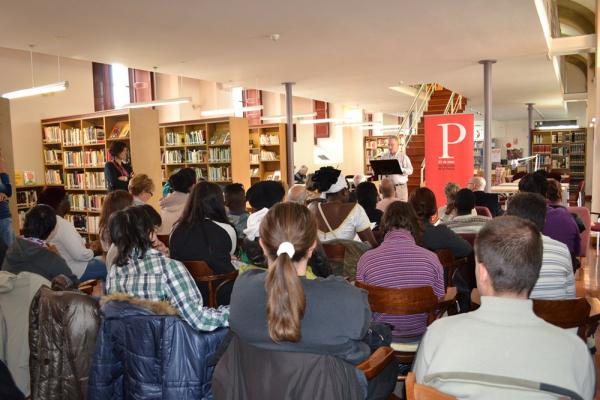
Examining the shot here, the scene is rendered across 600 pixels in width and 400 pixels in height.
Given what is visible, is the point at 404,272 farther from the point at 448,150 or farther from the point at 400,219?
the point at 448,150

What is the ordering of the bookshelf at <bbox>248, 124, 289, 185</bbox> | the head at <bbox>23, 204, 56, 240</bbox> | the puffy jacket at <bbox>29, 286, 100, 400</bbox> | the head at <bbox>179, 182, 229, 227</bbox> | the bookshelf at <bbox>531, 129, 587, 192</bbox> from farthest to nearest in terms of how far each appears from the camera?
the bookshelf at <bbox>531, 129, 587, 192</bbox> → the bookshelf at <bbox>248, 124, 289, 185</bbox> → the head at <bbox>179, 182, 229, 227</bbox> → the head at <bbox>23, 204, 56, 240</bbox> → the puffy jacket at <bbox>29, 286, 100, 400</bbox>

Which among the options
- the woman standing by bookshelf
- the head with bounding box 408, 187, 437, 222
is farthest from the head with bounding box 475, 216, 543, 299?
the woman standing by bookshelf

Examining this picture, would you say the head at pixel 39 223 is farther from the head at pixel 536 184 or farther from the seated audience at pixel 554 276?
the head at pixel 536 184

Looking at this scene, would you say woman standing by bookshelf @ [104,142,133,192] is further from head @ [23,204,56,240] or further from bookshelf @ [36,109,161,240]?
head @ [23,204,56,240]

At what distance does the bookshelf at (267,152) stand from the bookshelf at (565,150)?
8177 mm

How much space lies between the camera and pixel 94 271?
4.43 m

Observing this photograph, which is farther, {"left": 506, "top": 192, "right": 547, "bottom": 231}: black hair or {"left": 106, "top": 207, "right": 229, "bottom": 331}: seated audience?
{"left": 506, "top": 192, "right": 547, "bottom": 231}: black hair

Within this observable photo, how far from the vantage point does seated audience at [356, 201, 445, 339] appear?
273 centimetres

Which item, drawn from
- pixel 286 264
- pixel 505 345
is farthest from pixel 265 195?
pixel 505 345

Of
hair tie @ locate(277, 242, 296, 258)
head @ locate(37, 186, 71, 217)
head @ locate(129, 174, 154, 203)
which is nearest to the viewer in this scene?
hair tie @ locate(277, 242, 296, 258)

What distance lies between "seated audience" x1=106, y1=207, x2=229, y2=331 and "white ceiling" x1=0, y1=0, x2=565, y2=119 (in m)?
2.93

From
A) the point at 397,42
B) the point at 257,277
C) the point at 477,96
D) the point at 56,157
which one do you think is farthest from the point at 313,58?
the point at 477,96

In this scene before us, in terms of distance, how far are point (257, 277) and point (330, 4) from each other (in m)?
3.74

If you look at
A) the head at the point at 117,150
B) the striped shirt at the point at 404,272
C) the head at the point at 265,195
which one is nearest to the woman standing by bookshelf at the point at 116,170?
the head at the point at 117,150
